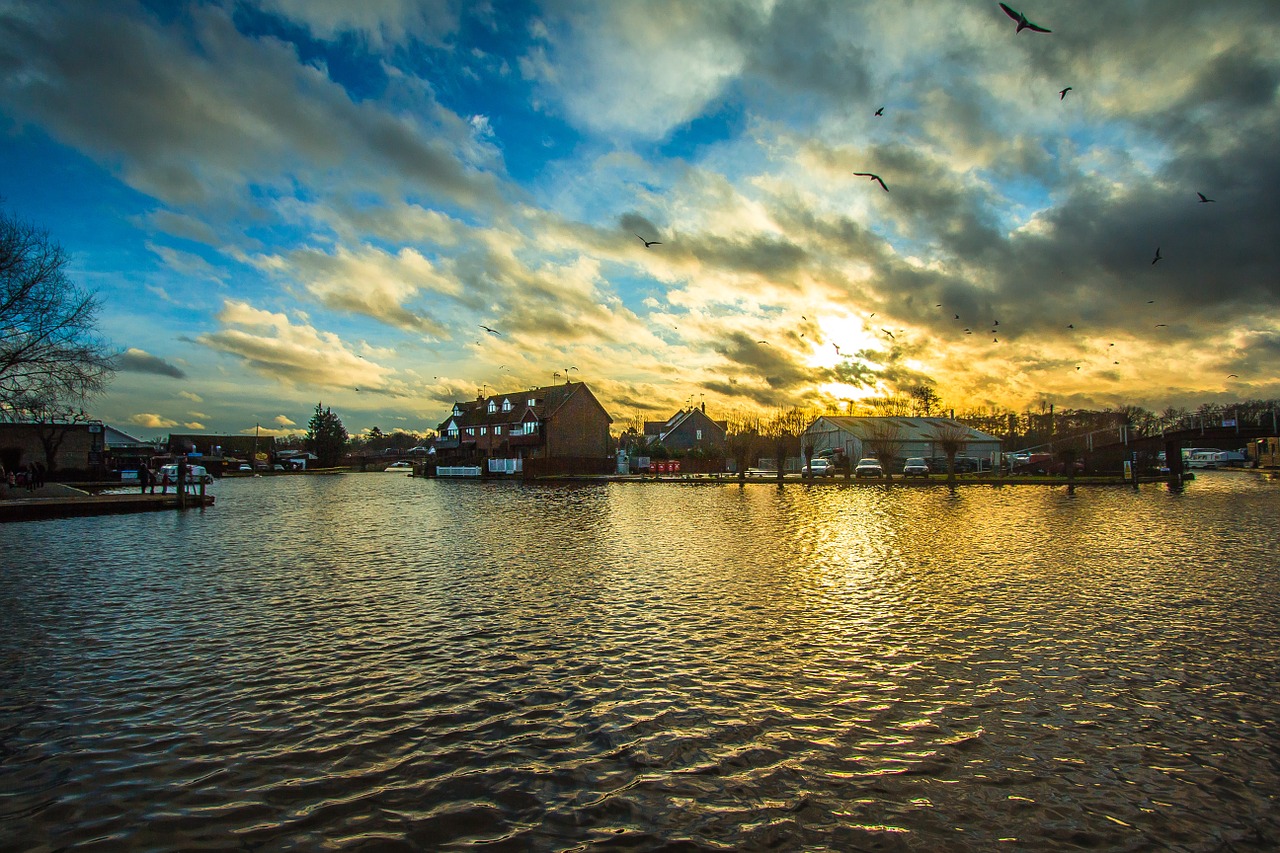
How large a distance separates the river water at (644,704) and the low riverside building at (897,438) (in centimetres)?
6054

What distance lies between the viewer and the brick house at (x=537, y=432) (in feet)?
245

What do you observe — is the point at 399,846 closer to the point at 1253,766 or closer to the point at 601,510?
the point at 1253,766

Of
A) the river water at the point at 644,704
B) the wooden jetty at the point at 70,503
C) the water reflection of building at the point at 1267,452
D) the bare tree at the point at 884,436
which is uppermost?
the bare tree at the point at 884,436

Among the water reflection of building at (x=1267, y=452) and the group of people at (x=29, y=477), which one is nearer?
the group of people at (x=29, y=477)

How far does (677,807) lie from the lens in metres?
4.86

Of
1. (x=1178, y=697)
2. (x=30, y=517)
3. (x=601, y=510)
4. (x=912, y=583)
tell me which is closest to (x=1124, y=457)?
(x=601, y=510)

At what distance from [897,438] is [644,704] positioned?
72.9 m

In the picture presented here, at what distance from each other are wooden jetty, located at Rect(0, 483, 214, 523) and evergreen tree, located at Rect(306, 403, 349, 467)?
275ft

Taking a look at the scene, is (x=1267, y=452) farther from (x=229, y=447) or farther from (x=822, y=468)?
(x=229, y=447)

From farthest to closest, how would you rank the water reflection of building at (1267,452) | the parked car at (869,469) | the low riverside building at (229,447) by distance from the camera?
the low riverside building at (229,447) → the water reflection of building at (1267,452) → the parked car at (869,469)

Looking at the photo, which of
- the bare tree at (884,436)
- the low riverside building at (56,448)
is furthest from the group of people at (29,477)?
the bare tree at (884,436)

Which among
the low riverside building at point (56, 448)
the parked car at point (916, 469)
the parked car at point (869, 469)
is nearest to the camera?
the low riverside building at point (56, 448)

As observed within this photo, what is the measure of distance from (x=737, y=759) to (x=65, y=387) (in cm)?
4072

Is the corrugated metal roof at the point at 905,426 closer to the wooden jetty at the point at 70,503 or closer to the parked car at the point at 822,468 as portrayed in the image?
the parked car at the point at 822,468
